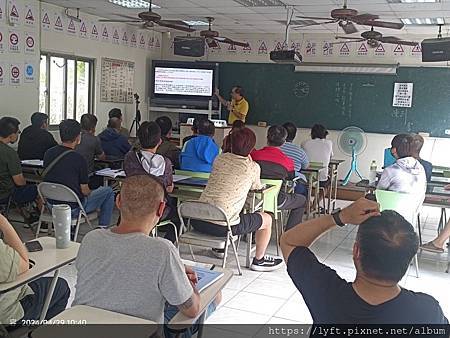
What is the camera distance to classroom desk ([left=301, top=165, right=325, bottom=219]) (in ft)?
20.2

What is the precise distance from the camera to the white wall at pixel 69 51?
283 inches

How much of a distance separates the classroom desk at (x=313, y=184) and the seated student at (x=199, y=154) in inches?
53.8

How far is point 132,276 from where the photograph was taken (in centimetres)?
185

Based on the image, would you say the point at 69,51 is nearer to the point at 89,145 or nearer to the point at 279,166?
the point at 89,145

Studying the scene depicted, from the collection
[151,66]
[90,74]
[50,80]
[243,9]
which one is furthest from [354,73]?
[50,80]

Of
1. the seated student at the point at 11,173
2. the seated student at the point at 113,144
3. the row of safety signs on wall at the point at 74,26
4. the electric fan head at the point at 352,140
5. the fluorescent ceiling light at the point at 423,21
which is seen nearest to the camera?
the seated student at the point at 11,173

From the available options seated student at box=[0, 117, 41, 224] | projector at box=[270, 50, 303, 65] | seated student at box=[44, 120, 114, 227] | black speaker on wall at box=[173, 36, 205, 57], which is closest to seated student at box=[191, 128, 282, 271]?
seated student at box=[44, 120, 114, 227]

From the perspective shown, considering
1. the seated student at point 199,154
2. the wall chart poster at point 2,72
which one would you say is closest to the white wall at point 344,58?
the wall chart poster at point 2,72

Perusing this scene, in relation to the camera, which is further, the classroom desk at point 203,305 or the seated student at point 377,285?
the classroom desk at point 203,305

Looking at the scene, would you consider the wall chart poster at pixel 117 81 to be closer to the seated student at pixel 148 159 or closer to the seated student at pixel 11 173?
the seated student at pixel 11 173

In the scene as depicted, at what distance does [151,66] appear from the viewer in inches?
417

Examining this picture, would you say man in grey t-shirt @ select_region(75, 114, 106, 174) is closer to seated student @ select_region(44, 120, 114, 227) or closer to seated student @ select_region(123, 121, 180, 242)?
seated student @ select_region(44, 120, 114, 227)

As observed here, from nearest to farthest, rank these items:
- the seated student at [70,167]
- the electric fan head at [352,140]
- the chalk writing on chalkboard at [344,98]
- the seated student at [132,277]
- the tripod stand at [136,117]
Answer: the seated student at [132,277], the seated student at [70,167], the electric fan head at [352,140], the chalk writing on chalkboard at [344,98], the tripod stand at [136,117]

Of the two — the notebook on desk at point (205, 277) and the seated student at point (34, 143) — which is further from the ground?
the seated student at point (34, 143)
